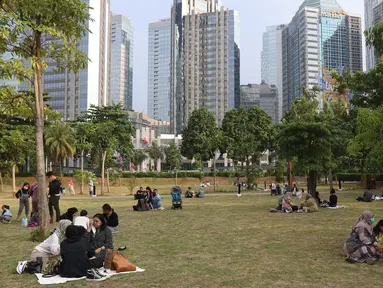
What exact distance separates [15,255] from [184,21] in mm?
163265

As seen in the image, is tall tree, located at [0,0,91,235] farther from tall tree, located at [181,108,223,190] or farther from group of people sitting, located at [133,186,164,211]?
tall tree, located at [181,108,223,190]

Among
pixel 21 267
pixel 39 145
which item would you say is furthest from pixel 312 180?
pixel 21 267

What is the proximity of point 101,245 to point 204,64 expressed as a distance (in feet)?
502

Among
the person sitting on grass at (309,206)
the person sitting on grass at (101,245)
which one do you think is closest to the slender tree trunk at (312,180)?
the person sitting on grass at (309,206)

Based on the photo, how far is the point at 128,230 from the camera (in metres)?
13.0

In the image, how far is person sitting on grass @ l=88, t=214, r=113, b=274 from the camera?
24.5ft

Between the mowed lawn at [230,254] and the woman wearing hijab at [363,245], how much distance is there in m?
0.24

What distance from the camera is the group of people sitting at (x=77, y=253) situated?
23.0 feet

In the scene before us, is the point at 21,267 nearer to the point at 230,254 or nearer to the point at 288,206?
the point at 230,254

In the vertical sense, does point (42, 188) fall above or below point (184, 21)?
below

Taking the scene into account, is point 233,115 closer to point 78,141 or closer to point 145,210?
point 78,141

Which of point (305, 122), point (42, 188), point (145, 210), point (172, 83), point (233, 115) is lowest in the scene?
point (145, 210)

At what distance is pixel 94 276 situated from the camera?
270 inches

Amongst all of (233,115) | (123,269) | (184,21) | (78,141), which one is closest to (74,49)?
(123,269)
